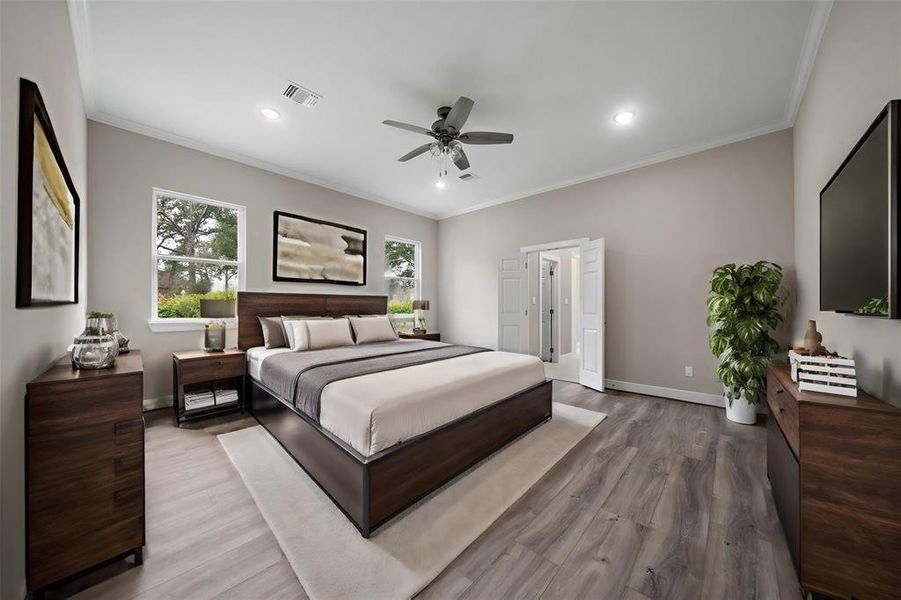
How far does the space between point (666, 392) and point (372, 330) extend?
12.3ft

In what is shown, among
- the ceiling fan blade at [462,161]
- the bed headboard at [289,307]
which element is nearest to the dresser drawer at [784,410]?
the ceiling fan blade at [462,161]

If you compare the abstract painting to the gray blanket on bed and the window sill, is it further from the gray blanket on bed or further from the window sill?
the window sill

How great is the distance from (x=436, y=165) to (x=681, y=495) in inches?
161

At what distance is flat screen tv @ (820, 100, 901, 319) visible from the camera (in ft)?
4.07

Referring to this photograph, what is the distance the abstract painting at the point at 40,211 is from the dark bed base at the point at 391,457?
4.82 ft

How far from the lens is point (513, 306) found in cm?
549

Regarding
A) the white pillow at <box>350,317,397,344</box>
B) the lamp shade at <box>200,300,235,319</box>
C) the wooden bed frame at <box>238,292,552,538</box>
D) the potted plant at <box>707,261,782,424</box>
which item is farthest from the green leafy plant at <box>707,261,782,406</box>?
the lamp shade at <box>200,300,235,319</box>

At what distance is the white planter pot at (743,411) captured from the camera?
126 inches

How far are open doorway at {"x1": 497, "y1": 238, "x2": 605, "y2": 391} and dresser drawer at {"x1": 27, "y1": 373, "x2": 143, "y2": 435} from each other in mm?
4381

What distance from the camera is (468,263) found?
245 inches

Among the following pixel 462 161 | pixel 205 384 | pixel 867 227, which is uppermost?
pixel 462 161

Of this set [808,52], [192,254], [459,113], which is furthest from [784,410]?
[192,254]

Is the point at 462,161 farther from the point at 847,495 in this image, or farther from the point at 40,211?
the point at 847,495

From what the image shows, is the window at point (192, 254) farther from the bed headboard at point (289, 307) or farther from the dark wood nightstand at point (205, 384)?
the dark wood nightstand at point (205, 384)
